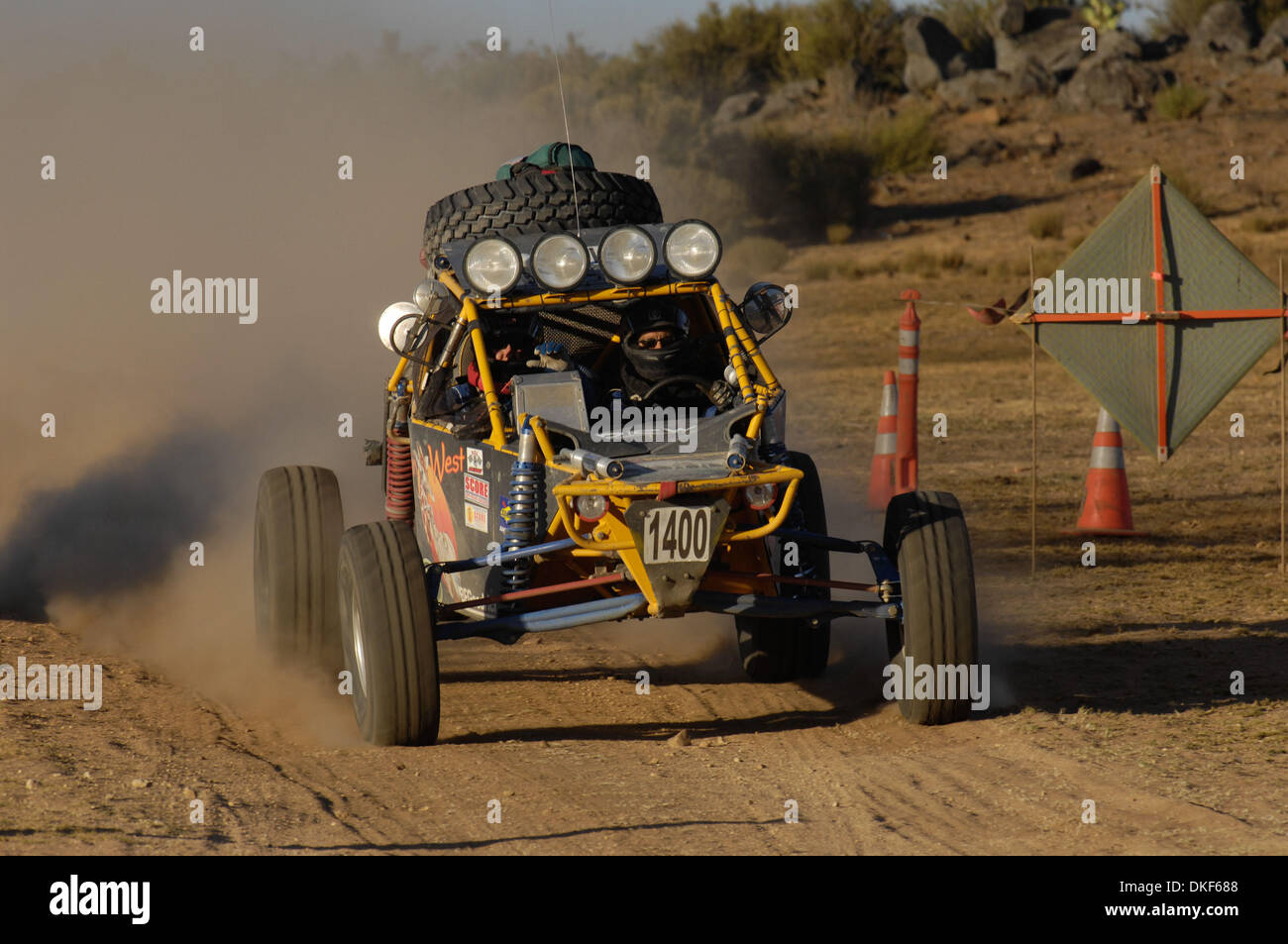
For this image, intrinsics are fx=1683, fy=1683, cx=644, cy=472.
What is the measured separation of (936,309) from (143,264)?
42.4ft

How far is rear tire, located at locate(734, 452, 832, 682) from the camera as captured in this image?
8.53 meters

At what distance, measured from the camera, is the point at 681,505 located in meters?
6.78

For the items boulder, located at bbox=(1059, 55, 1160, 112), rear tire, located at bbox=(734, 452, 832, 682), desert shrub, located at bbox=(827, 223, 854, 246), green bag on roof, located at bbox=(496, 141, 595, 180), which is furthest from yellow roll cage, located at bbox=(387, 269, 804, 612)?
boulder, located at bbox=(1059, 55, 1160, 112)

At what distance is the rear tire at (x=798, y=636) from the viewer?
336 inches

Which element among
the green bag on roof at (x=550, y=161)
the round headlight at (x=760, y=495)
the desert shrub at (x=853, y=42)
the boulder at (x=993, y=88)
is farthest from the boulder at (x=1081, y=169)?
the round headlight at (x=760, y=495)

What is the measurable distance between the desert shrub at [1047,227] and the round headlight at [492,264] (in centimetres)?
2517

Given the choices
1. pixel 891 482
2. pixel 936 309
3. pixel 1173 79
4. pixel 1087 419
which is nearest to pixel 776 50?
pixel 1173 79

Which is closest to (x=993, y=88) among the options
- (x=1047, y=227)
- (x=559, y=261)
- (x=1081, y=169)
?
(x=1081, y=169)

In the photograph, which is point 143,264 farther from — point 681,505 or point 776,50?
point 776,50

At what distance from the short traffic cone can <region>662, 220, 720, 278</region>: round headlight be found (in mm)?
5189

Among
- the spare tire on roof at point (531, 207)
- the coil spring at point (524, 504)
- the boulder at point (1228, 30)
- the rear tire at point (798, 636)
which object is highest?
the boulder at point (1228, 30)

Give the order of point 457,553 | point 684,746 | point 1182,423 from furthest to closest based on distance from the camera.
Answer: point 1182,423
point 457,553
point 684,746

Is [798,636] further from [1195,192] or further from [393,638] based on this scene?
[1195,192]

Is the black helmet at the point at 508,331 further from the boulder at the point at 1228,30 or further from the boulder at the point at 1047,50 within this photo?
the boulder at the point at 1228,30
